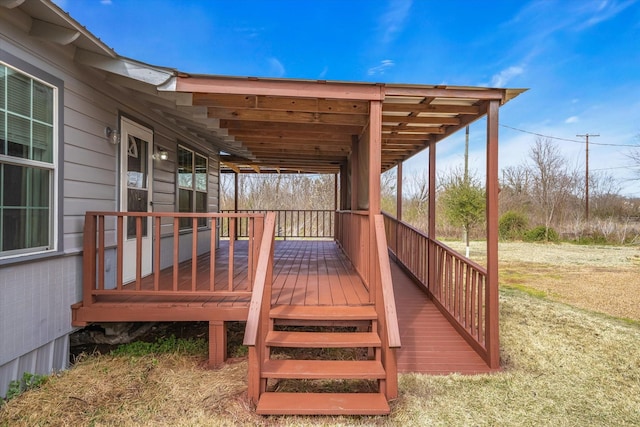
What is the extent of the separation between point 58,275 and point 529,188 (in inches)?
838

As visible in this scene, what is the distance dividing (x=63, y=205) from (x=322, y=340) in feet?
8.60

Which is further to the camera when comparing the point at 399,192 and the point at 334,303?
the point at 399,192

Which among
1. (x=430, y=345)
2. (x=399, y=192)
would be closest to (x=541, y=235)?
(x=399, y=192)

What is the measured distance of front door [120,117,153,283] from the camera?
3680mm

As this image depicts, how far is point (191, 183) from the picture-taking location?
5.46m

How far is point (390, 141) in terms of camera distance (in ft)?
17.9

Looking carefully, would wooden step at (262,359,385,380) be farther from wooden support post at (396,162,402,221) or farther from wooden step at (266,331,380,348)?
wooden support post at (396,162,402,221)

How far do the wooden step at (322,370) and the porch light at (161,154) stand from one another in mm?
3186

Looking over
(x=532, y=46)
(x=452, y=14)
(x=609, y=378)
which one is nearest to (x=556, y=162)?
(x=532, y=46)

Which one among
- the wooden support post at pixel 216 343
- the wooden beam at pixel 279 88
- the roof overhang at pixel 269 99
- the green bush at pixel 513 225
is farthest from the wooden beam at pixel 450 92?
the green bush at pixel 513 225

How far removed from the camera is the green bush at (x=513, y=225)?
15.4m

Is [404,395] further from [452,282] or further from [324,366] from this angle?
[452,282]

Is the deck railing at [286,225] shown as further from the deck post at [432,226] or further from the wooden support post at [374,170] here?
the wooden support post at [374,170]

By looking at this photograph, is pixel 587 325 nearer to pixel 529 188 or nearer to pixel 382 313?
pixel 382 313
